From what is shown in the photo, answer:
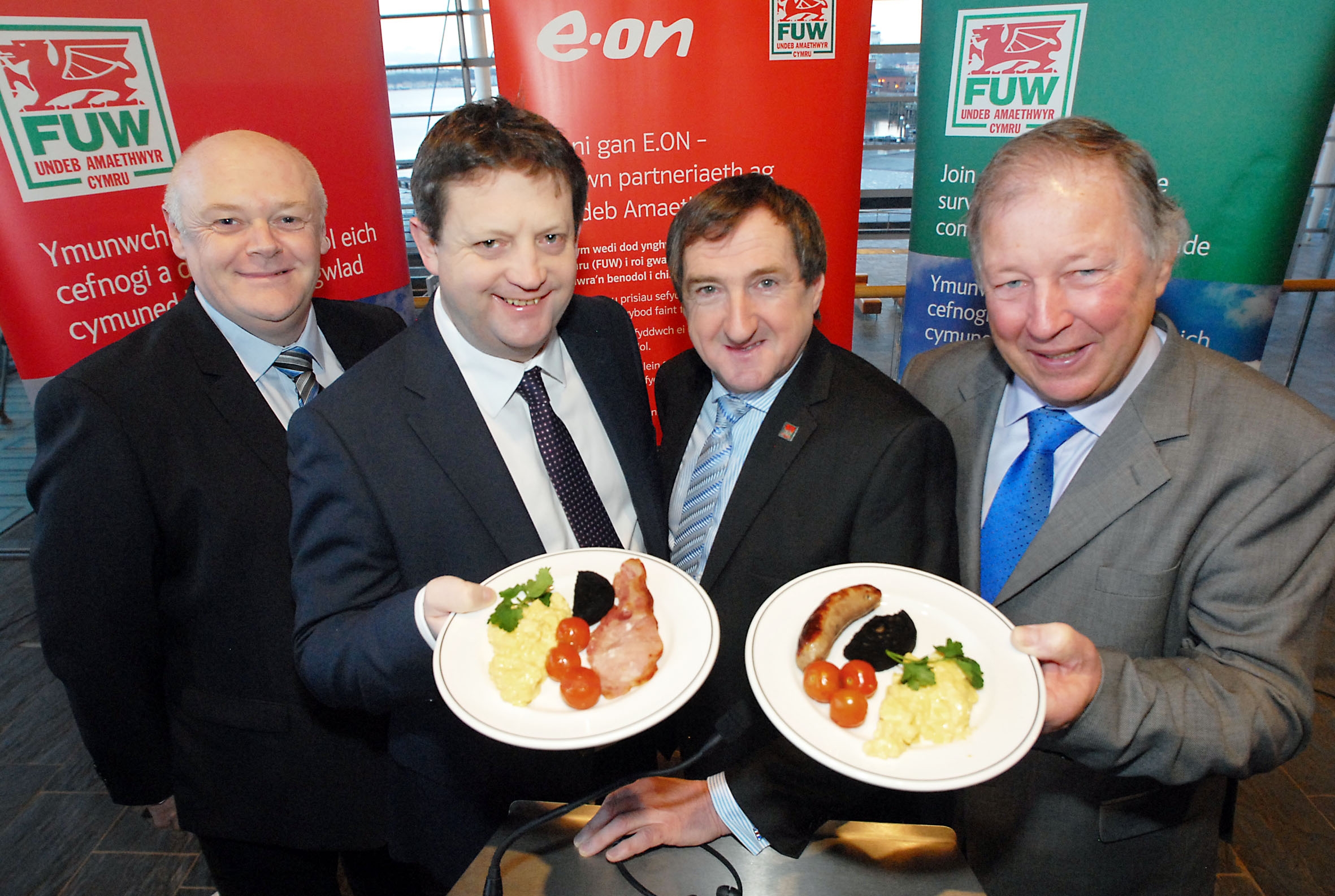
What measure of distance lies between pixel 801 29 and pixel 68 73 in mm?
3437

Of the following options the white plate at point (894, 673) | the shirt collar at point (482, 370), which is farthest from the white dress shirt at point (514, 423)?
the white plate at point (894, 673)

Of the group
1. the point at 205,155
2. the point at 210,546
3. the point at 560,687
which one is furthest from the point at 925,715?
the point at 205,155

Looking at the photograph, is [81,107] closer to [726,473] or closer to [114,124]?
[114,124]

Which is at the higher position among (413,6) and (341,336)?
(413,6)

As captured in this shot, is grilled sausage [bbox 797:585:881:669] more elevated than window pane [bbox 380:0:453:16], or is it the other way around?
window pane [bbox 380:0:453:16]

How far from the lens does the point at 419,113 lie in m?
11.1

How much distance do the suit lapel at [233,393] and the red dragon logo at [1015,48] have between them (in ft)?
12.2

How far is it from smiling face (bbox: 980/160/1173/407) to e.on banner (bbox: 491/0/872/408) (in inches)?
95.5

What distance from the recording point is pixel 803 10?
12.7 feet

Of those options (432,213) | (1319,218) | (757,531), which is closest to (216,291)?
(432,213)

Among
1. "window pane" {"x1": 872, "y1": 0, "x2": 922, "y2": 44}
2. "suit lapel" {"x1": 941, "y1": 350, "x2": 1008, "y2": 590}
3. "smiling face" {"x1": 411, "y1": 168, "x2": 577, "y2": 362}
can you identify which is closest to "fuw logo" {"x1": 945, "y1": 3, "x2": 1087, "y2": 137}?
"suit lapel" {"x1": 941, "y1": 350, "x2": 1008, "y2": 590}

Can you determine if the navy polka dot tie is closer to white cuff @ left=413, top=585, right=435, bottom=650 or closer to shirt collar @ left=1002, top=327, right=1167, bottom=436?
white cuff @ left=413, top=585, right=435, bottom=650

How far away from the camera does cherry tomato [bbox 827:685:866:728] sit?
153cm

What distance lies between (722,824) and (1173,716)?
1.10 metres
